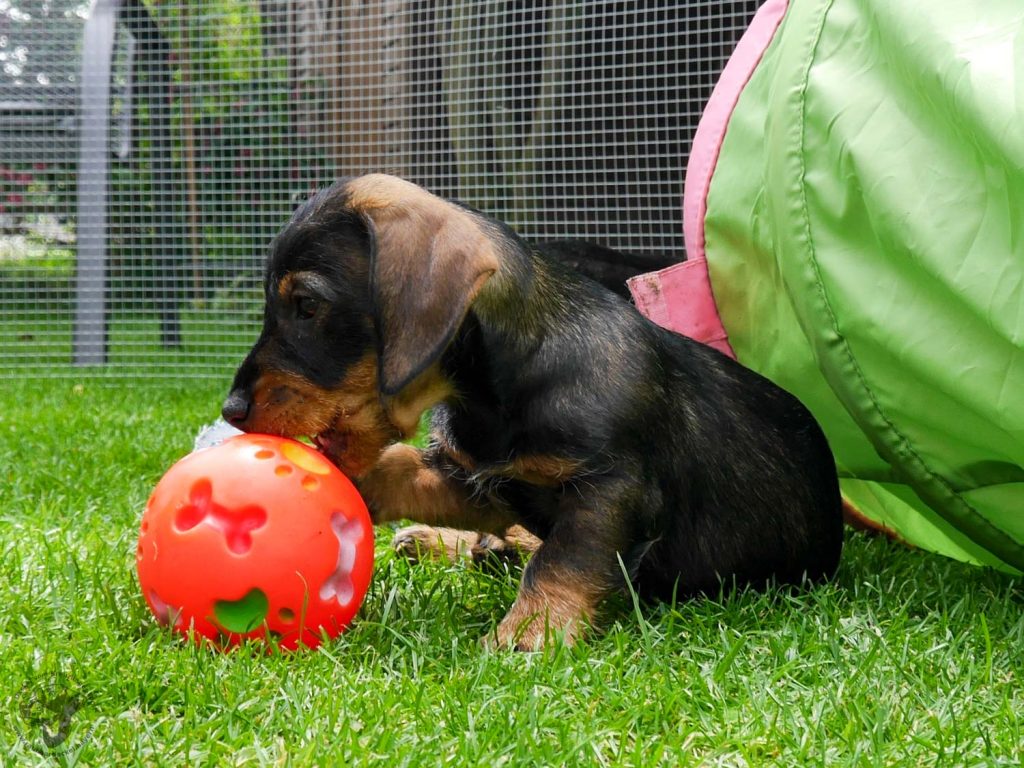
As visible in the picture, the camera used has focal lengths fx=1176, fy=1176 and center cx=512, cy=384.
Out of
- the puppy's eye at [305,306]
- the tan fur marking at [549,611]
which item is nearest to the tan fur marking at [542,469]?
the tan fur marking at [549,611]

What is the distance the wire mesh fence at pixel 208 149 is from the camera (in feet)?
22.1

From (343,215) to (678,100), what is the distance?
380 centimetres

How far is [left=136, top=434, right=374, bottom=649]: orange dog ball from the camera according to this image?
88.7 inches

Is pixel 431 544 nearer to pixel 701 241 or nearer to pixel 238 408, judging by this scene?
pixel 238 408

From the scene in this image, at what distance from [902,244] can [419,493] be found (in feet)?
4.28

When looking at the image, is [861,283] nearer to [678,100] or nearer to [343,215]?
[343,215]

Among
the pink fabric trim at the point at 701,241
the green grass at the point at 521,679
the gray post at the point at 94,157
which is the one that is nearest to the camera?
the green grass at the point at 521,679

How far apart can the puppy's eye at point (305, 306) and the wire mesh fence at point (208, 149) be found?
4.14 metres

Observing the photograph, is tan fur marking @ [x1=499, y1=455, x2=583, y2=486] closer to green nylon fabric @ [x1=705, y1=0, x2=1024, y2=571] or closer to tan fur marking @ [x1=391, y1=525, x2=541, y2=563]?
tan fur marking @ [x1=391, y1=525, x2=541, y2=563]

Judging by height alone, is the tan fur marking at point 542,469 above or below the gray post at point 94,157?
below

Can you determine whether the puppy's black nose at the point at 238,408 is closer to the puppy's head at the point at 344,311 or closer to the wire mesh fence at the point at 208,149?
the puppy's head at the point at 344,311

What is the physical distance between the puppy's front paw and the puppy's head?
63cm

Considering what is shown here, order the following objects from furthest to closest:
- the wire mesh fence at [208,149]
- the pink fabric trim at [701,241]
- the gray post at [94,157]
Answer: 1. the gray post at [94,157]
2. the wire mesh fence at [208,149]
3. the pink fabric trim at [701,241]

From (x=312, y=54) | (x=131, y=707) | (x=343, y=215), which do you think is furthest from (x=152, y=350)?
(x=131, y=707)
